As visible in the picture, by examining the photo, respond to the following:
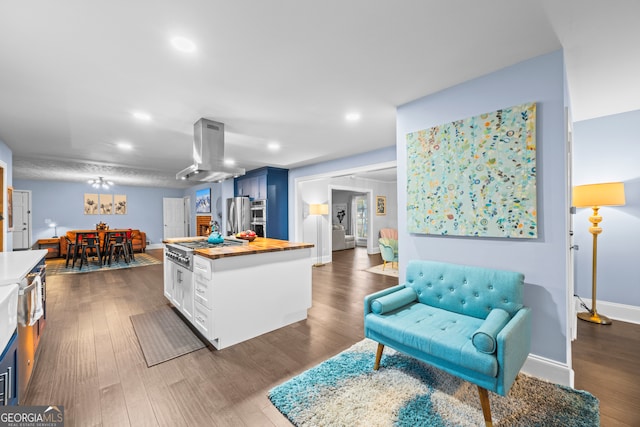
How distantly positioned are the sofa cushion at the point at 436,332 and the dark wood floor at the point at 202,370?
758 millimetres

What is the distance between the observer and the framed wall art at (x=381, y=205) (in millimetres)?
8984

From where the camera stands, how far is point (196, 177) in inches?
140

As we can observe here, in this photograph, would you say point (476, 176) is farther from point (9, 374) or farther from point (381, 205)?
point (381, 205)

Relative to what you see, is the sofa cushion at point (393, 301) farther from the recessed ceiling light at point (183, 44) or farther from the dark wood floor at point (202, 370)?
the recessed ceiling light at point (183, 44)

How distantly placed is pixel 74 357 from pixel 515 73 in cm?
457

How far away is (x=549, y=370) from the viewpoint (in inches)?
79.2

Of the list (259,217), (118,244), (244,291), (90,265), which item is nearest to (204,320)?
(244,291)

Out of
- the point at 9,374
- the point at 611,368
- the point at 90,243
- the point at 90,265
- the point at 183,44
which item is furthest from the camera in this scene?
the point at 90,265

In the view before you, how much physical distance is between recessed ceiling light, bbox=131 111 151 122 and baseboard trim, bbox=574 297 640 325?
5962 millimetres

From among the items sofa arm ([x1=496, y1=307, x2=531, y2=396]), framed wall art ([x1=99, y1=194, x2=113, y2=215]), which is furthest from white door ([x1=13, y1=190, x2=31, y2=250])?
sofa arm ([x1=496, y1=307, x2=531, y2=396])

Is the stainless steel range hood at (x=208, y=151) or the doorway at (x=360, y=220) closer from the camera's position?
the stainless steel range hood at (x=208, y=151)

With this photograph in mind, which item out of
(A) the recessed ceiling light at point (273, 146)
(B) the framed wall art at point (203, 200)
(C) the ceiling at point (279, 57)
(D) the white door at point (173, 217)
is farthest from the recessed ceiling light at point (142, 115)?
(D) the white door at point (173, 217)

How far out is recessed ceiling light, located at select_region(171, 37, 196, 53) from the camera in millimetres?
1825

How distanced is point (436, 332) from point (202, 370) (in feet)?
6.21
